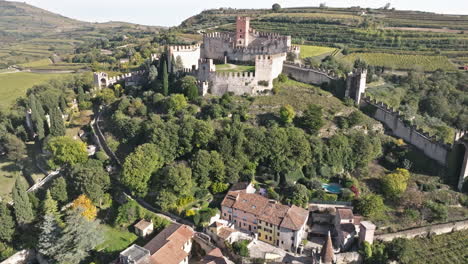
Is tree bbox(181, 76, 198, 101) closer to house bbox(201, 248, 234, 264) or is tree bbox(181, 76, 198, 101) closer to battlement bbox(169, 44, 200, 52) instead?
battlement bbox(169, 44, 200, 52)

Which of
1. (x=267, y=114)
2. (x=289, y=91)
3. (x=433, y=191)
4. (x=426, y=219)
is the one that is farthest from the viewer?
(x=289, y=91)

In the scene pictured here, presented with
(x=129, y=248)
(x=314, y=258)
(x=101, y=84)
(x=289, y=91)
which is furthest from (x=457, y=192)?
(x=101, y=84)

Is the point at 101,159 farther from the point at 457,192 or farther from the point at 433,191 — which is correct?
the point at 457,192

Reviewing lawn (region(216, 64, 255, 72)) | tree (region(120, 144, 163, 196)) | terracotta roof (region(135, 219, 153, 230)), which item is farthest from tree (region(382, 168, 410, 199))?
terracotta roof (region(135, 219, 153, 230))

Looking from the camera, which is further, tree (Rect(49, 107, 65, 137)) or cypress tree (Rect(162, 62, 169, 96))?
cypress tree (Rect(162, 62, 169, 96))

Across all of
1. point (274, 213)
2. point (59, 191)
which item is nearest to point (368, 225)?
point (274, 213)

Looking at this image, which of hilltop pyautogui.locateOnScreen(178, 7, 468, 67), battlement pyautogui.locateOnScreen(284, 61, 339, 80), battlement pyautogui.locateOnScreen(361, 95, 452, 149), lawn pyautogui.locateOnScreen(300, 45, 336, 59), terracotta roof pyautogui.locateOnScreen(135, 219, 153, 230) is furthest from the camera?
hilltop pyautogui.locateOnScreen(178, 7, 468, 67)

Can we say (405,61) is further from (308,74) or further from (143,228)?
(143,228)

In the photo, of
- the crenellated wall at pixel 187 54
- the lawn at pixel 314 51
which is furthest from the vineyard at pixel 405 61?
the crenellated wall at pixel 187 54
